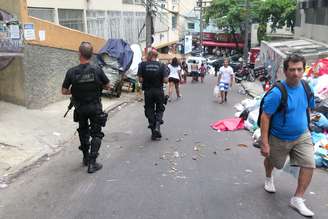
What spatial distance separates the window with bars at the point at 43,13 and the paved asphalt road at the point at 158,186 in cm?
860

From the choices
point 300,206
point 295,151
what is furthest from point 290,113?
point 300,206

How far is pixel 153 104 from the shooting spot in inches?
366

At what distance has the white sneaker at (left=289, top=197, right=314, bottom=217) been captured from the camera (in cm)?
498

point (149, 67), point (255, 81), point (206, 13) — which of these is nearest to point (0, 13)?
point (149, 67)

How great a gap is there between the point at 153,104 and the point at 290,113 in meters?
4.53

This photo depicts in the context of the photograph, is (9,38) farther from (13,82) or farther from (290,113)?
(290,113)

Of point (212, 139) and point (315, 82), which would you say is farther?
point (315, 82)

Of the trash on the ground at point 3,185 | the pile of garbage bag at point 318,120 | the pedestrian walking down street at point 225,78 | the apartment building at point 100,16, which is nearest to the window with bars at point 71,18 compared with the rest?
the apartment building at point 100,16

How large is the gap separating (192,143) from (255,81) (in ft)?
68.3

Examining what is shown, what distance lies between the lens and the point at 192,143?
363 inches

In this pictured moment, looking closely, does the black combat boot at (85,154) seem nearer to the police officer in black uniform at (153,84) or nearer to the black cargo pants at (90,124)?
the black cargo pants at (90,124)

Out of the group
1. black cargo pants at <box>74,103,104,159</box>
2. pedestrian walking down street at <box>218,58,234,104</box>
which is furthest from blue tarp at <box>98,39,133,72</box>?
black cargo pants at <box>74,103,104,159</box>

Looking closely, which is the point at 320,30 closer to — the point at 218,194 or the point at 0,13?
the point at 0,13

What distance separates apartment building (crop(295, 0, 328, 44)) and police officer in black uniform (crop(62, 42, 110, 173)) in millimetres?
18719
